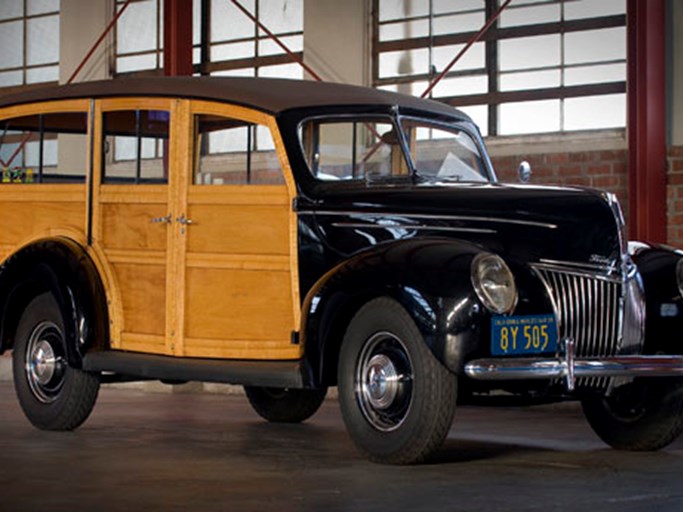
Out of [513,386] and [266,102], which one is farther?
[266,102]

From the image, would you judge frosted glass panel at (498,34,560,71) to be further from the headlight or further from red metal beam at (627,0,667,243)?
the headlight

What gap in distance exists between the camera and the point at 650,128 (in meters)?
11.2

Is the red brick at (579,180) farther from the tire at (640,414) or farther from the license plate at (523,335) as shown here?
the license plate at (523,335)

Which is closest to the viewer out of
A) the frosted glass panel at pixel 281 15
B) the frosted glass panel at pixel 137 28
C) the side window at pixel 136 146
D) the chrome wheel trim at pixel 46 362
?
the side window at pixel 136 146

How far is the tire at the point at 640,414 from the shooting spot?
6.91 metres

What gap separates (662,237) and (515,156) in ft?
5.39

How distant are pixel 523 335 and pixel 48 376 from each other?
2798 millimetres

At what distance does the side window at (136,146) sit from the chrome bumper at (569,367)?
2198 millimetres

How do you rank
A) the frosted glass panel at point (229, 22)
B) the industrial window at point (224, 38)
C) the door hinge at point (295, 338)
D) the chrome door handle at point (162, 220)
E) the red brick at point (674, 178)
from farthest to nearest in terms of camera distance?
the frosted glass panel at point (229, 22) < the industrial window at point (224, 38) < the red brick at point (674, 178) < the chrome door handle at point (162, 220) < the door hinge at point (295, 338)

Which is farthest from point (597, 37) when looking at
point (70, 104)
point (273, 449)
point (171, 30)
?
point (273, 449)

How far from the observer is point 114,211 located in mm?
7691

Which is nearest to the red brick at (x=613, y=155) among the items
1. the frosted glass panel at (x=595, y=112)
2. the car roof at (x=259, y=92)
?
the frosted glass panel at (x=595, y=112)

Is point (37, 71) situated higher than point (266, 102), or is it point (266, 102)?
point (37, 71)

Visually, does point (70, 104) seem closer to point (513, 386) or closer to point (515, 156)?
point (513, 386)
